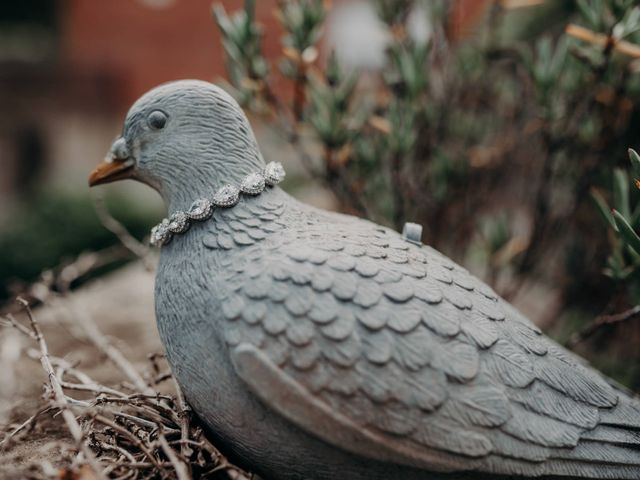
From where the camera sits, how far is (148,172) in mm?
1081

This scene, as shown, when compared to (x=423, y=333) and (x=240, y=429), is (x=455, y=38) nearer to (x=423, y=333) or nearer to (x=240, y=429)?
(x=423, y=333)

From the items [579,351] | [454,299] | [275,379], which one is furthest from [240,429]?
[579,351]

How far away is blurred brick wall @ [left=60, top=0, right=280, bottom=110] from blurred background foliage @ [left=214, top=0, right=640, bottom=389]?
3896 mm

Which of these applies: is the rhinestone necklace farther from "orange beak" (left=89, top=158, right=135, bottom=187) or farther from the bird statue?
"orange beak" (left=89, top=158, right=135, bottom=187)

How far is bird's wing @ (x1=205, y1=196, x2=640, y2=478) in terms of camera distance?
87 cm

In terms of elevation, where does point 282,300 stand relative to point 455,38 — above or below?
below

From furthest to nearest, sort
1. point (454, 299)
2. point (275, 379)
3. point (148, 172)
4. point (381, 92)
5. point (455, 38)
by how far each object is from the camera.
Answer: point (381, 92) < point (455, 38) < point (148, 172) < point (454, 299) < point (275, 379)

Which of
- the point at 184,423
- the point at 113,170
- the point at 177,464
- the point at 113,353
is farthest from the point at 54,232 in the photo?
the point at 177,464

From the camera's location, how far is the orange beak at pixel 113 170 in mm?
1100

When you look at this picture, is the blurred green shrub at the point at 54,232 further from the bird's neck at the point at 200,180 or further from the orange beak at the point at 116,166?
the bird's neck at the point at 200,180

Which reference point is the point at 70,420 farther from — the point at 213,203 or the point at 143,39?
the point at 143,39

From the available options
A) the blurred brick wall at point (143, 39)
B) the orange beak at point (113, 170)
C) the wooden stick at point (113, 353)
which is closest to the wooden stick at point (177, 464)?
the wooden stick at point (113, 353)

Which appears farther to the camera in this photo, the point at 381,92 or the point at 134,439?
the point at 381,92

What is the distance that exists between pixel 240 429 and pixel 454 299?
0.40m
